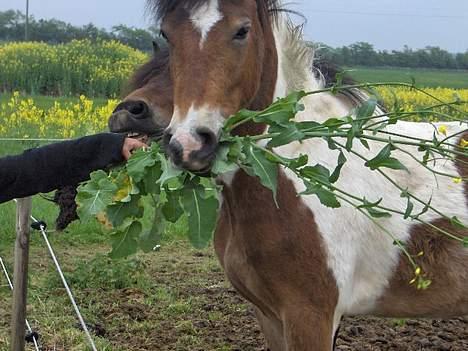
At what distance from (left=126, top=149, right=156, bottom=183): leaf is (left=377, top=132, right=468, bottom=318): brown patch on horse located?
1.49m

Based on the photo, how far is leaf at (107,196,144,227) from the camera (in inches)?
102

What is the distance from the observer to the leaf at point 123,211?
2602 millimetres

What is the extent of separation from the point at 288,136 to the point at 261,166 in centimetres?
14

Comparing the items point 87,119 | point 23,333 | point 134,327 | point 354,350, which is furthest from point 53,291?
point 87,119

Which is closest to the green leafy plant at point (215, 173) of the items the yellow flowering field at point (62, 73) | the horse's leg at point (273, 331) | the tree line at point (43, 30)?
the horse's leg at point (273, 331)

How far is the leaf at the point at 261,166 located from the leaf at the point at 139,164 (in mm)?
332

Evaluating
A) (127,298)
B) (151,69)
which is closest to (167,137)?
(151,69)

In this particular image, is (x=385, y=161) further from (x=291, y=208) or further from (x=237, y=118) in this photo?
(x=291, y=208)

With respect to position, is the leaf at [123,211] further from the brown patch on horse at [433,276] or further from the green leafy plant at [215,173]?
the brown patch on horse at [433,276]

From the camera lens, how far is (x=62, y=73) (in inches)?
605

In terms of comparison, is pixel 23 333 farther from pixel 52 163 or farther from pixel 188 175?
pixel 188 175

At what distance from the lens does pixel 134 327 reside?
5012mm

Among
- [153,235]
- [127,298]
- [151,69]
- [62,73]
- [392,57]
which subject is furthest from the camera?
[62,73]

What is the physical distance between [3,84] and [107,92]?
7.69 ft
